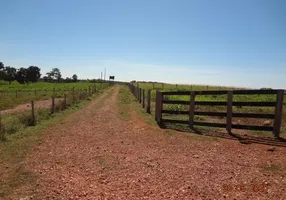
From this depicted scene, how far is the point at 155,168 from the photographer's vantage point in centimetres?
595

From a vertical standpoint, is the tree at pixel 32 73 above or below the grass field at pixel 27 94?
above

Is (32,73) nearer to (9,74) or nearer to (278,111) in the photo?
(9,74)

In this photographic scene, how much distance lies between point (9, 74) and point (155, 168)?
13701cm

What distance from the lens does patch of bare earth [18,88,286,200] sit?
15.4 ft

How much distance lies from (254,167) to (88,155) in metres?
4.05

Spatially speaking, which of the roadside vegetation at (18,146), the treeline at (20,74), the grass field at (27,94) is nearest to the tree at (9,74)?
the treeline at (20,74)

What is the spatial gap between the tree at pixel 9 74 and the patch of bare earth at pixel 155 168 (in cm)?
13130

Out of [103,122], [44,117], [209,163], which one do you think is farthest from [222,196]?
[44,117]

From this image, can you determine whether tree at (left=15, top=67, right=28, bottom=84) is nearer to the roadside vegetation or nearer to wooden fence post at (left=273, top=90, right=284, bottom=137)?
the roadside vegetation

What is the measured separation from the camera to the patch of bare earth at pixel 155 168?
4694mm

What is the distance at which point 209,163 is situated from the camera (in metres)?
6.22

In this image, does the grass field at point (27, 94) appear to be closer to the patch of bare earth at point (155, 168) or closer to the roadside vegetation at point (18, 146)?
the roadside vegetation at point (18, 146)

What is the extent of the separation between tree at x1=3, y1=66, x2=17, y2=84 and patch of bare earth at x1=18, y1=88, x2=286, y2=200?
431 feet

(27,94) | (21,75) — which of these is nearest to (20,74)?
(21,75)
